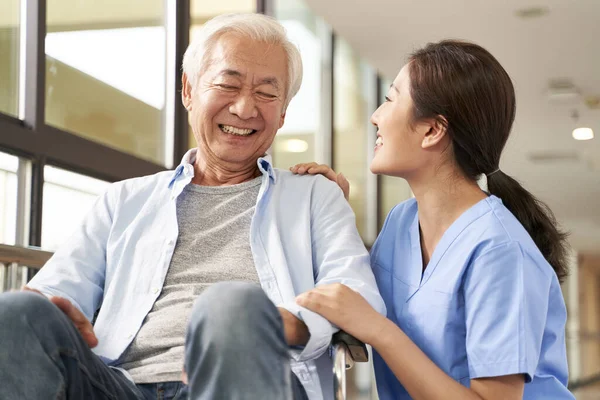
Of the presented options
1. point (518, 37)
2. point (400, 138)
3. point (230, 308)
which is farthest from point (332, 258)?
point (518, 37)

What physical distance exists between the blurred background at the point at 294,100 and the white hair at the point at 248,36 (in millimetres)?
615

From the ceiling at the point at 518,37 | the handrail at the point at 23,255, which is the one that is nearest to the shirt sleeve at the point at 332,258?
the handrail at the point at 23,255

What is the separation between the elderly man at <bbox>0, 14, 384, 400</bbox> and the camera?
117 centimetres

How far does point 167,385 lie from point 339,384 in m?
A: 0.33

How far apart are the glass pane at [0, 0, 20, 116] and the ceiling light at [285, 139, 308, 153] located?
119 inches

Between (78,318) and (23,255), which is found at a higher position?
(23,255)

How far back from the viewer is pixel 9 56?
9.87ft

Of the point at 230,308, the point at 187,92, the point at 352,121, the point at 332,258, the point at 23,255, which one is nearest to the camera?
the point at 230,308

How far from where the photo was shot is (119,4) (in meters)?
3.76

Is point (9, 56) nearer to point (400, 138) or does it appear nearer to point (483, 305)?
point (400, 138)

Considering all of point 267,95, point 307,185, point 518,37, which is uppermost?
point 518,37

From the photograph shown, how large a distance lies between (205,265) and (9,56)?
1646mm

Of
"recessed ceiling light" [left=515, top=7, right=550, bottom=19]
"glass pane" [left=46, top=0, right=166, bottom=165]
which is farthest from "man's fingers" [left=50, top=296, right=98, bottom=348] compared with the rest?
"recessed ceiling light" [left=515, top=7, right=550, bottom=19]

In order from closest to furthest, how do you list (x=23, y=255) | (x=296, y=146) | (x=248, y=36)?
(x=248, y=36) → (x=23, y=255) → (x=296, y=146)
